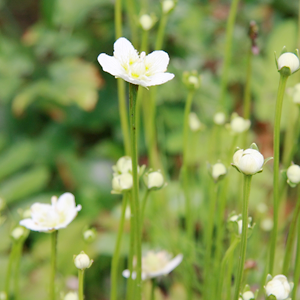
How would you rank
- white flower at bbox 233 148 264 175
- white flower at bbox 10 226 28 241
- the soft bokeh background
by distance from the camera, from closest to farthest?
1. white flower at bbox 233 148 264 175
2. white flower at bbox 10 226 28 241
3. the soft bokeh background

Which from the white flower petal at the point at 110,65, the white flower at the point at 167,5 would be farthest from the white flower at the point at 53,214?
the white flower at the point at 167,5

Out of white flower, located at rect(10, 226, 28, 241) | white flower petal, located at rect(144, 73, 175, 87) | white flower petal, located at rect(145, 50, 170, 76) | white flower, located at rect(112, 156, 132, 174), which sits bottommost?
white flower, located at rect(10, 226, 28, 241)

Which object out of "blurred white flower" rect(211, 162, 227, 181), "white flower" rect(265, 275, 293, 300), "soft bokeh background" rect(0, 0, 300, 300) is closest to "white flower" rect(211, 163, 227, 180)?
"blurred white flower" rect(211, 162, 227, 181)

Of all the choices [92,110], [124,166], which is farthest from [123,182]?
[92,110]

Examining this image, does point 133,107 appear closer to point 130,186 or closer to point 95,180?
point 130,186

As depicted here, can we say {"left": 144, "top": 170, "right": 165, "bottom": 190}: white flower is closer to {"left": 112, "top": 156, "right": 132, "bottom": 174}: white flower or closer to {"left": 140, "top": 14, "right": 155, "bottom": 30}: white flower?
{"left": 112, "top": 156, "right": 132, "bottom": 174}: white flower

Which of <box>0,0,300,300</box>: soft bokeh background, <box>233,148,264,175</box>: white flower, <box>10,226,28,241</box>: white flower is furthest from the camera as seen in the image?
<box>0,0,300,300</box>: soft bokeh background
